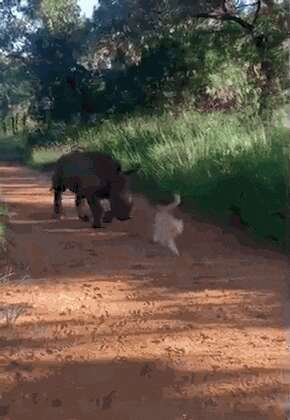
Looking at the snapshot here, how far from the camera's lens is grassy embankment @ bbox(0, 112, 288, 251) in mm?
6867

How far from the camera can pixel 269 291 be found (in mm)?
5215

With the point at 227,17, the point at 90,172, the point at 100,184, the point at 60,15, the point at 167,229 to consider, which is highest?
the point at 227,17

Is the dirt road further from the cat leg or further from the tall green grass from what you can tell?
the tall green grass

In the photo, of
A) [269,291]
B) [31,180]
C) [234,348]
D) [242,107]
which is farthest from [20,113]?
[234,348]

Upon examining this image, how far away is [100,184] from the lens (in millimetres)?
7332

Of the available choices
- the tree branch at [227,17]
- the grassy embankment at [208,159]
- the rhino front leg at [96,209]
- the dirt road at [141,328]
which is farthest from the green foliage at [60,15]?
the tree branch at [227,17]

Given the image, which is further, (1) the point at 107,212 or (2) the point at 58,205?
(2) the point at 58,205

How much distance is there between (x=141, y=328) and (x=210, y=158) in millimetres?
4012

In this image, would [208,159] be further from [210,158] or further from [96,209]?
[96,209]

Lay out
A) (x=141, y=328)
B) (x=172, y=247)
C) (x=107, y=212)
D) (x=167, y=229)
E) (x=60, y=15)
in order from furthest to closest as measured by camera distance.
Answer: (x=60, y=15), (x=107, y=212), (x=167, y=229), (x=172, y=247), (x=141, y=328)

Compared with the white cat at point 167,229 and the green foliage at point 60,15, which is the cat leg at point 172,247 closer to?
the white cat at point 167,229

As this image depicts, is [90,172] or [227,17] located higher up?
[227,17]

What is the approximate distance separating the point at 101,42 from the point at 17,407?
380 inches

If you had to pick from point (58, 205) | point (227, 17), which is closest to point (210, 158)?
point (58, 205)
